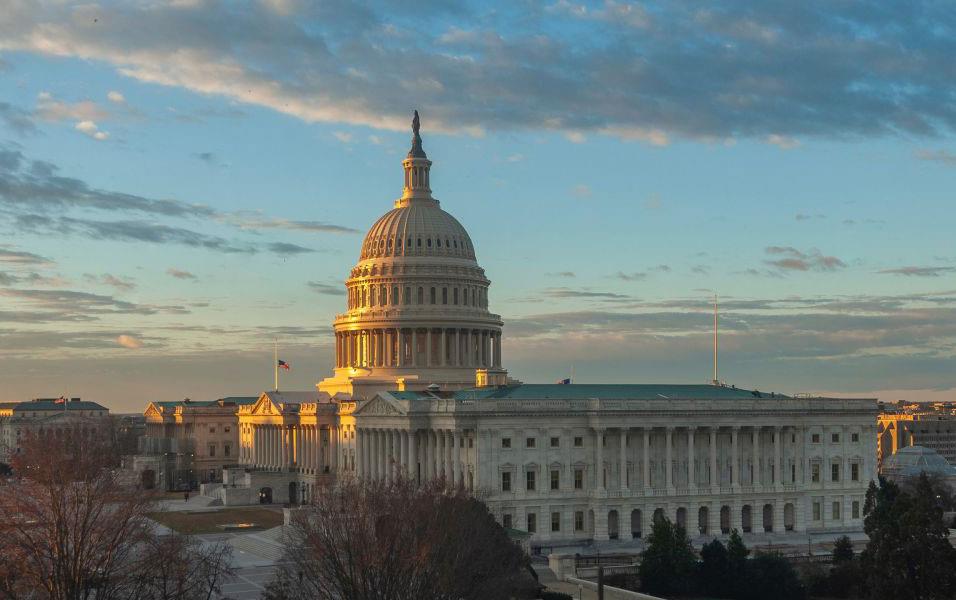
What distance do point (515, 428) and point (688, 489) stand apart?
58.5ft

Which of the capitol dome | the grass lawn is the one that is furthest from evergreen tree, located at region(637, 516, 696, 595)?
the capitol dome

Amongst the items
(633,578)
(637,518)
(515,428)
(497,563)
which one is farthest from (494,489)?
(497,563)

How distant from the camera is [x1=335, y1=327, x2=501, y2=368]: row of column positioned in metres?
188

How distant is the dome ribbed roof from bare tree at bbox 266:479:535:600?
99.4 m

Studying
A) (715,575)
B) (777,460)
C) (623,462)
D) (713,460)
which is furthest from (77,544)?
(777,460)

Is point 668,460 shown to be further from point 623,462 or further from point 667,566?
point 667,566

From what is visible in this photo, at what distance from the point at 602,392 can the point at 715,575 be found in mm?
40220

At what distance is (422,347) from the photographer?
624 feet

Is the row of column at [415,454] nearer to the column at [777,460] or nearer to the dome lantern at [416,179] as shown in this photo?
the column at [777,460]

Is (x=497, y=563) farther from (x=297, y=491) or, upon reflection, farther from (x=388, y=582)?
(x=297, y=491)

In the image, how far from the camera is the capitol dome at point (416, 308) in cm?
18762

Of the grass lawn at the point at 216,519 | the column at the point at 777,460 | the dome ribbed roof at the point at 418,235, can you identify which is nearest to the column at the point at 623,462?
the column at the point at 777,460

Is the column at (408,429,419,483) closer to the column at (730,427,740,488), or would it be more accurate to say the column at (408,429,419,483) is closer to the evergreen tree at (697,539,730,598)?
the column at (730,427,740,488)

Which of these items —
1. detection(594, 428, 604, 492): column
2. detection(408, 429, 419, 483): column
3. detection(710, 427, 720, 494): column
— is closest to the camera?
detection(594, 428, 604, 492): column
